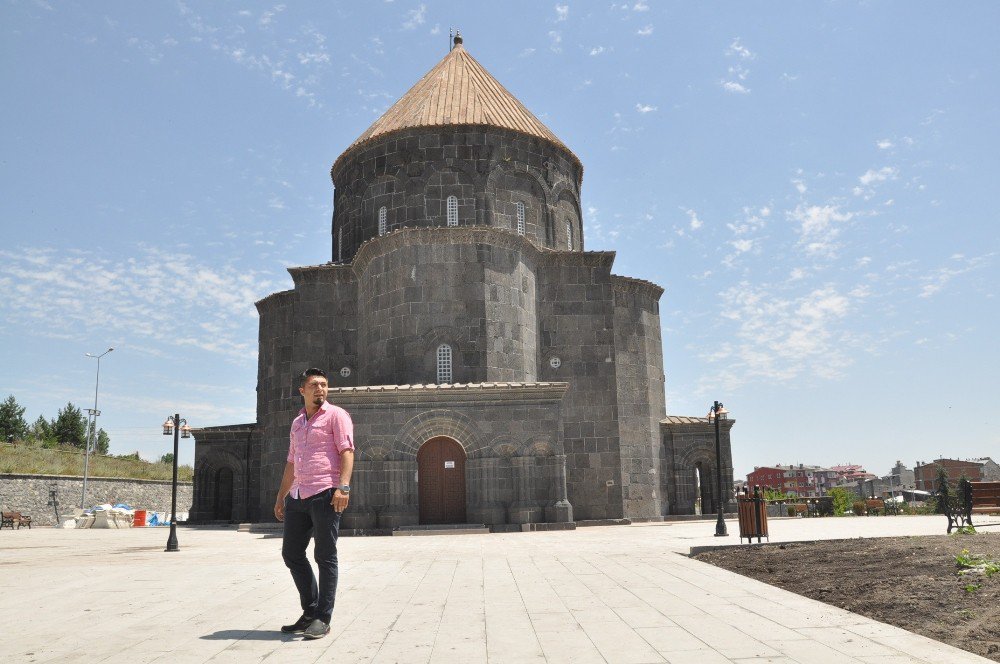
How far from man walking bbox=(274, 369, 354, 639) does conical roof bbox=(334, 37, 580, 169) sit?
2334cm

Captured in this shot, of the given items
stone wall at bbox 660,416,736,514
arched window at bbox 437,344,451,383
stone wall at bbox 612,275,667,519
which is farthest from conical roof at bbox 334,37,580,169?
stone wall at bbox 660,416,736,514

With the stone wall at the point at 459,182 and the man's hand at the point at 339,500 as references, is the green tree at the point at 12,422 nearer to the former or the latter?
the stone wall at the point at 459,182

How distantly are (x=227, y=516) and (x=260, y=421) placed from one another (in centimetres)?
454

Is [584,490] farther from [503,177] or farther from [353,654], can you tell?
[353,654]

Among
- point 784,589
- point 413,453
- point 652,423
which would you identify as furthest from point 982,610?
point 652,423

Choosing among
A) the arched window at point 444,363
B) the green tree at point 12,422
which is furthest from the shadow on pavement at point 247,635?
the green tree at point 12,422

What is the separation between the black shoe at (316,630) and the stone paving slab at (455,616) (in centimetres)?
8

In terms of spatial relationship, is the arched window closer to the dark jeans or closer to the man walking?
the man walking

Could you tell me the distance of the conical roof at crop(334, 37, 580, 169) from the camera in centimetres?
2922

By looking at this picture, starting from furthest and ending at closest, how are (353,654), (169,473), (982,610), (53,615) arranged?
(169,473)
(53,615)
(982,610)
(353,654)

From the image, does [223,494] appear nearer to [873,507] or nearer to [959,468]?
[873,507]

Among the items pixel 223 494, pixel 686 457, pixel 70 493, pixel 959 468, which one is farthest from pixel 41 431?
pixel 959 468

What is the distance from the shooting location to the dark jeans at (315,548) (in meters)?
6.58

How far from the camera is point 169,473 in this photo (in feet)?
202
